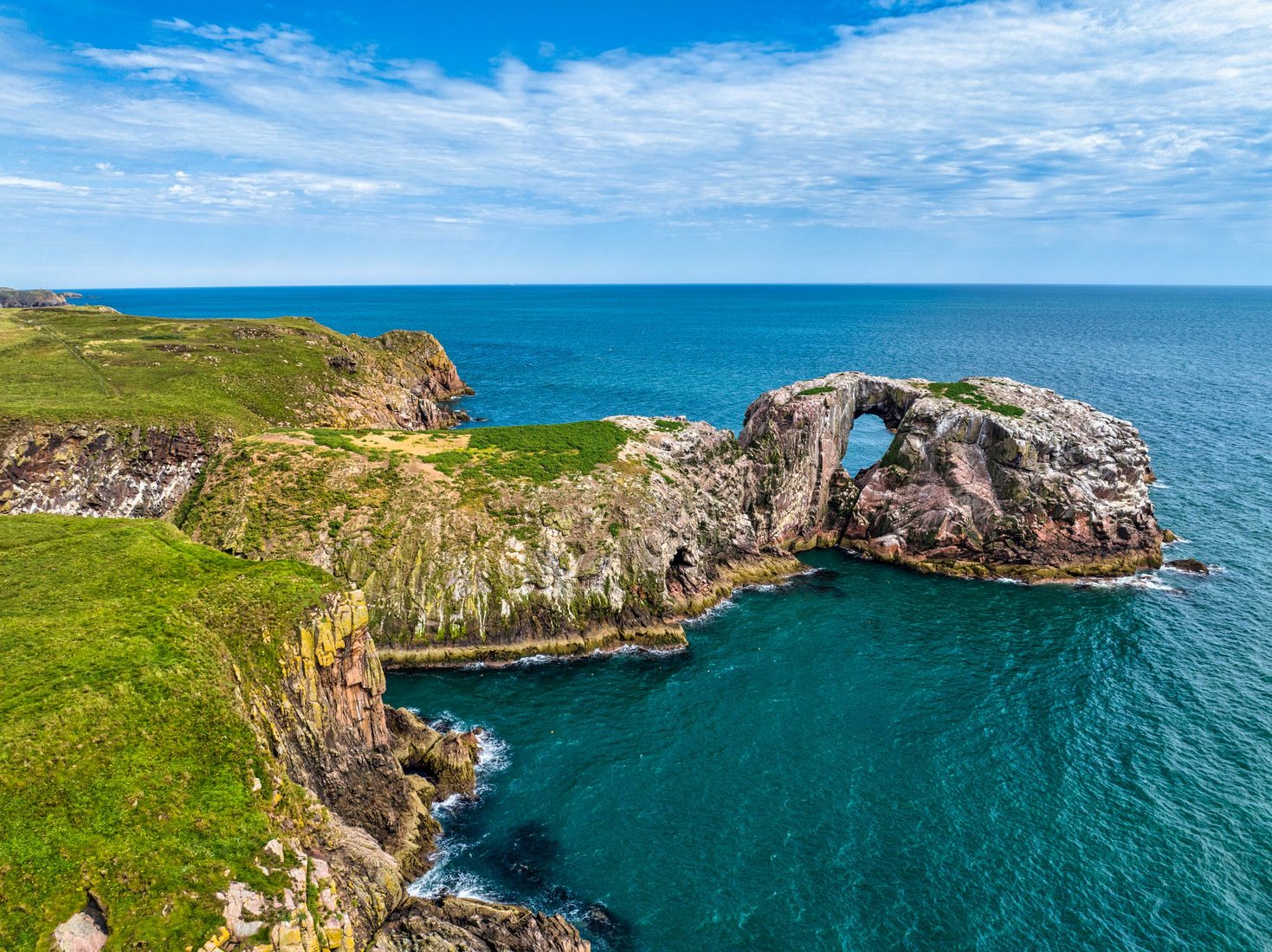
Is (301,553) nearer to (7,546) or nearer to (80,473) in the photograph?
(7,546)

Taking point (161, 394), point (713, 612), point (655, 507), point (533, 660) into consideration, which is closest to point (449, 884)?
point (533, 660)

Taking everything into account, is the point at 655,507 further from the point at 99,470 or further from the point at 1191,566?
the point at 99,470

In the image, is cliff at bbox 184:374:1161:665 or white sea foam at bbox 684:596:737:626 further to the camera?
white sea foam at bbox 684:596:737:626

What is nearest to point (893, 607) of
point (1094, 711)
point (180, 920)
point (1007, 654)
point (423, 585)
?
point (1007, 654)

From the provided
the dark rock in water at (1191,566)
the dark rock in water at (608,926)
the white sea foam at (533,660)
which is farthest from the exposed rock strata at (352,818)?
the dark rock in water at (1191,566)

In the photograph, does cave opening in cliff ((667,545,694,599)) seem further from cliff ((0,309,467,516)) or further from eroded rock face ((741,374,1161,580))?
cliff ((0,309,467,516))

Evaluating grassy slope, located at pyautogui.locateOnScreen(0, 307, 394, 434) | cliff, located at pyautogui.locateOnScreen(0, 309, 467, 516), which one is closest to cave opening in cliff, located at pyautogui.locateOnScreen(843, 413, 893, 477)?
cliff, located at pyautogui.locateOnScreen(0, 309, 467, 516)
